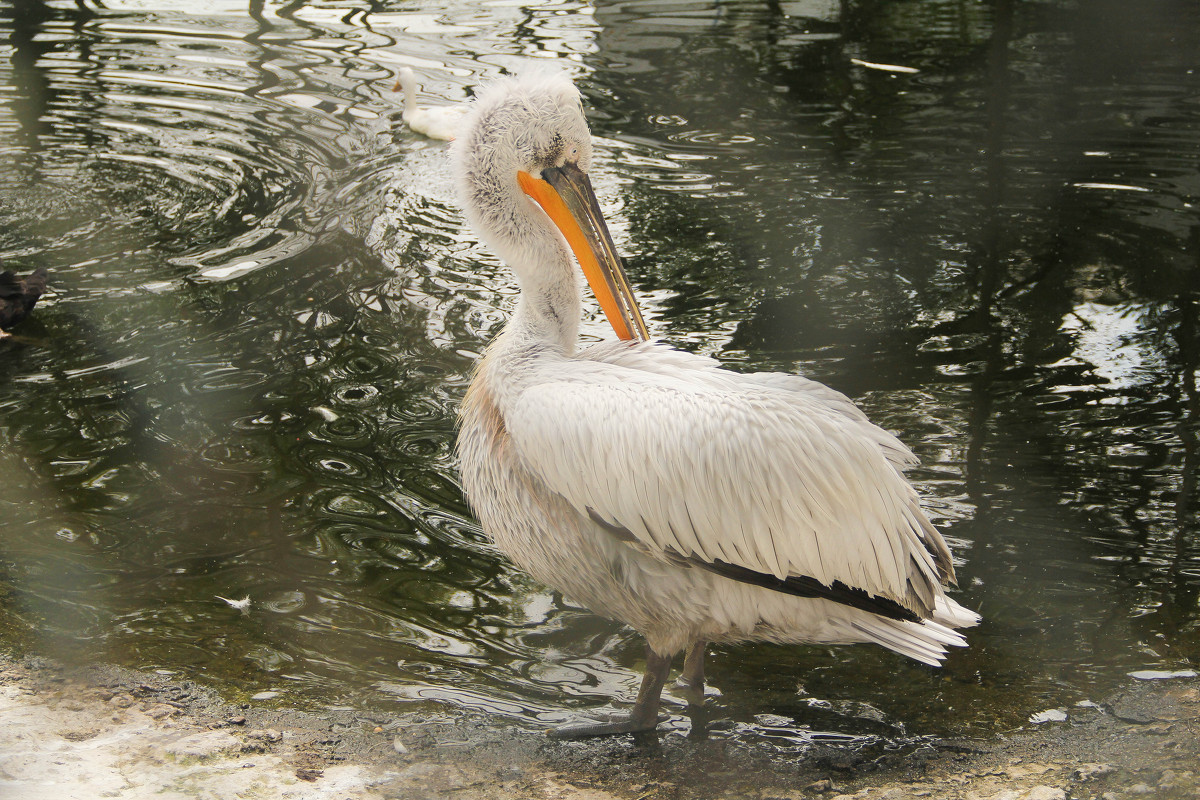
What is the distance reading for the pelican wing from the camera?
2191mm

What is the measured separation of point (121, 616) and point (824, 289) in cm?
288

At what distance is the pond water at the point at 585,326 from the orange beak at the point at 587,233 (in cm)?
79

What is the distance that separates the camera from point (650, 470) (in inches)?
86.3

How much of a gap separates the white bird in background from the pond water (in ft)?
0.73

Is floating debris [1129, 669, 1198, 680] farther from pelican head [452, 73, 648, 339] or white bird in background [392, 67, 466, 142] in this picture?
white bird in background [392, 67, 466, 142]

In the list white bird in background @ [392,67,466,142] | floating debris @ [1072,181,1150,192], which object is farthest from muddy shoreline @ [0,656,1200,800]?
white bird in background @ [392,67,466,142]

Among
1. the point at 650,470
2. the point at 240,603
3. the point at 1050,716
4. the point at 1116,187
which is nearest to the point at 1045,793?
the point at 1050,716

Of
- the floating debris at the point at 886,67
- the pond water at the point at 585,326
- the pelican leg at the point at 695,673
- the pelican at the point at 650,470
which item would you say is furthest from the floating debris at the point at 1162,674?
the floating debris at the point at 886,67

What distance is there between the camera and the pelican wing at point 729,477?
2.19 meters

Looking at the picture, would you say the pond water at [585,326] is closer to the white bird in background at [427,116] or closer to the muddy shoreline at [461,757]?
the muddy shoreline at [461,757]

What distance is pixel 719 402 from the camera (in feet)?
7.32

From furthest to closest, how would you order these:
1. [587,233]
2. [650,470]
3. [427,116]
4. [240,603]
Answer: [427,116]
[240,603]
[587,233]
[650,470]

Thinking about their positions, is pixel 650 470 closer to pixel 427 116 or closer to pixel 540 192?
pixel 540 192

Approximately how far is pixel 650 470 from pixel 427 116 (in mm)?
4132
